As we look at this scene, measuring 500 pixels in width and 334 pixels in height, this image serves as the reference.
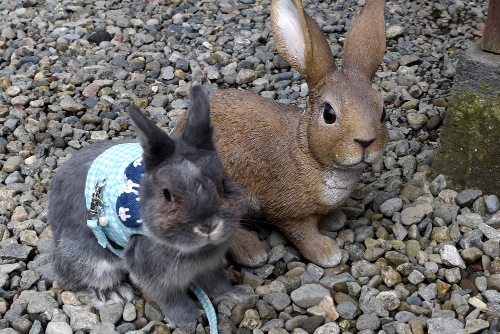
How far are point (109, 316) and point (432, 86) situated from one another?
3.30 m

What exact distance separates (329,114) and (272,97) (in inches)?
75.3

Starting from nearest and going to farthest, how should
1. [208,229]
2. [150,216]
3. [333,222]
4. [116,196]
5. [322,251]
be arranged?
1. [208,229]
2. [150,216]
3. [116,196]
4. [322,251]
5. [333,222]

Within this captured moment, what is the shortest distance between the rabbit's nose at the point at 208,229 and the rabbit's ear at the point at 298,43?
3.67ft

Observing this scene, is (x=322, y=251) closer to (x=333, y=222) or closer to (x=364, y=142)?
(x=333, y=222)

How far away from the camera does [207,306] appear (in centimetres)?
361

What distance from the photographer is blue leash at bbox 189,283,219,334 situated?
351 cm

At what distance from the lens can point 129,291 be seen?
3809 mm

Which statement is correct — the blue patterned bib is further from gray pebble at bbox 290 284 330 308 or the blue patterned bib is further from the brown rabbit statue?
gray pebble at bbox 290 284 330 308

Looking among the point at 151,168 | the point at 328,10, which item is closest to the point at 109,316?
the point at 151,168

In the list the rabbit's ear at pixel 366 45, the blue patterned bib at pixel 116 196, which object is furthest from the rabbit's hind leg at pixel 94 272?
the rabbit's ear at pixel 366 45

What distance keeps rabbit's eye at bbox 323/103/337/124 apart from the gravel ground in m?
0.89

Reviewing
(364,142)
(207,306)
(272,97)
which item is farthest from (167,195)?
(272,97)

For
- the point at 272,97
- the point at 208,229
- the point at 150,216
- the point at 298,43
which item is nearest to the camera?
the point at 208,229

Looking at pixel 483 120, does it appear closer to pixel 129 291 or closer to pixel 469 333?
pixel 469 333
